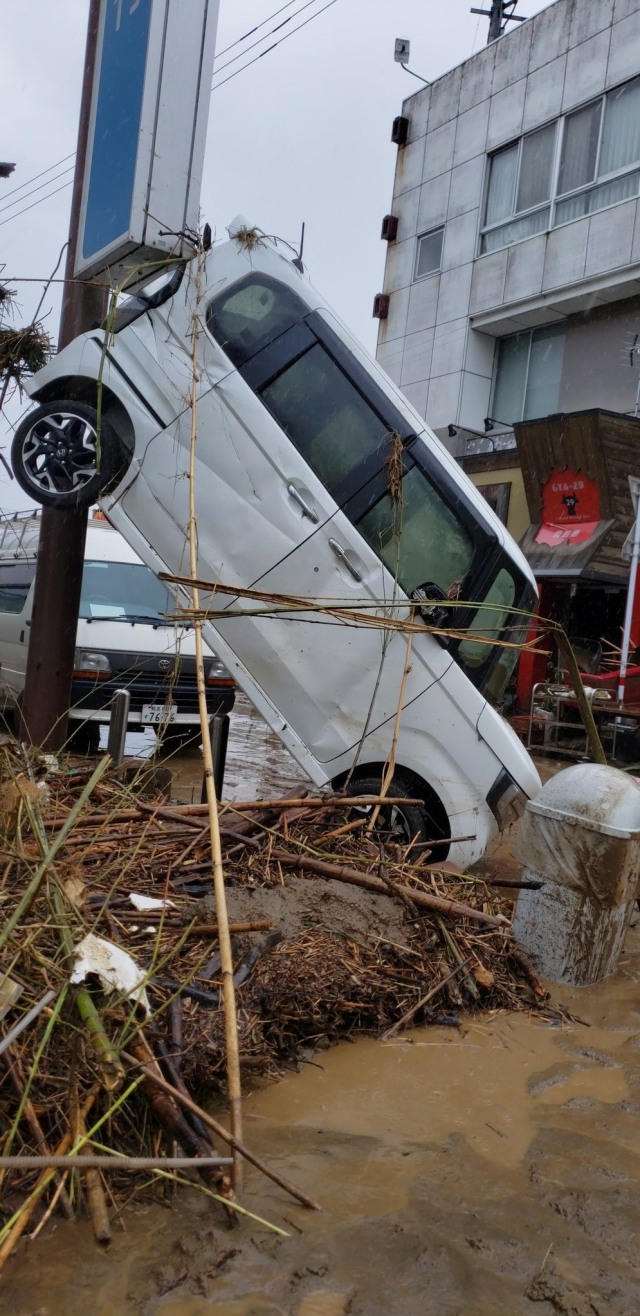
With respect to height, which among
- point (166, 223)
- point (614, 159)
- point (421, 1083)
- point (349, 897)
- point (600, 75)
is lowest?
point (421, 1083)

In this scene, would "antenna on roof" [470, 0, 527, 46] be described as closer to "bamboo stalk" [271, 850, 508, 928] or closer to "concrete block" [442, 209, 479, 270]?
"concrete block" [442, 209, 479, 270]

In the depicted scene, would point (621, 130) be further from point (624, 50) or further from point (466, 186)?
point (466, 186)

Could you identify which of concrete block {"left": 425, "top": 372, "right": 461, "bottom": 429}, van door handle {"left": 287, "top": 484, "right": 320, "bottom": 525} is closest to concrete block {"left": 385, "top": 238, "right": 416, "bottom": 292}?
concrete block {"left": 425, "top": 372, "right": 461, "bottom": 429}

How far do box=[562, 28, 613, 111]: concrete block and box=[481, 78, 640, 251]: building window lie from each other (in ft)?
0.72

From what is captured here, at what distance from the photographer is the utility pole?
21.4 ft

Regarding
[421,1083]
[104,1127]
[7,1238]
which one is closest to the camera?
[7,1238]

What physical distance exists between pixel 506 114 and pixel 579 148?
2384mm

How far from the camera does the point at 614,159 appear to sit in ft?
57.2

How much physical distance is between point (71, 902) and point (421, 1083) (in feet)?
4.64

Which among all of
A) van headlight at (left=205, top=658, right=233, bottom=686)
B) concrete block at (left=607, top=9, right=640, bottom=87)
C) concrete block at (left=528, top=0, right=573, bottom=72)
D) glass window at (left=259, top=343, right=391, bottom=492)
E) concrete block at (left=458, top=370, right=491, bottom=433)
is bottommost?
van headlight at (left=205, top=658, right=233, bottom=686)

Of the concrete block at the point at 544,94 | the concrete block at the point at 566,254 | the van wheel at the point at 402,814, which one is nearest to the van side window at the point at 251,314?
the van wheel at the point at 402,814

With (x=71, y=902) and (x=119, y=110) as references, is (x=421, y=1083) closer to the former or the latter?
(x=71, y=902)

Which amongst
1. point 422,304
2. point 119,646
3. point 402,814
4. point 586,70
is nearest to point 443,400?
point 422,304

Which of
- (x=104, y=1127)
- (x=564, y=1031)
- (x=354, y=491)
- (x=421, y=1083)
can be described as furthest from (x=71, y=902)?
(x=354, y=491)
